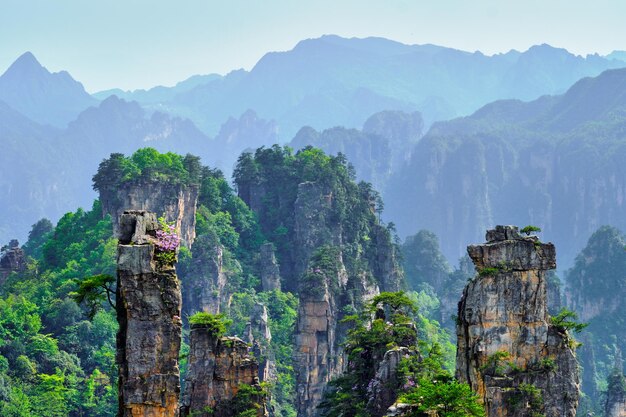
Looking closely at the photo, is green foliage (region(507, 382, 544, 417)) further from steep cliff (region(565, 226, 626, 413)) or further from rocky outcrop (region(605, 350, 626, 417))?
steep cliff (region(565, 226, 626, 413))

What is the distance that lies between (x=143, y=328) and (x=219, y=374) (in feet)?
69.1

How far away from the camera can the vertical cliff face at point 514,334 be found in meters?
40.9

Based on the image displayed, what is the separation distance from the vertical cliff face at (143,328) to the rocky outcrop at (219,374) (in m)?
20.0

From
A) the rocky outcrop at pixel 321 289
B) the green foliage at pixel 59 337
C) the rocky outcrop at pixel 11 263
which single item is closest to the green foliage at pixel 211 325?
the green foliage at pixel 59 337

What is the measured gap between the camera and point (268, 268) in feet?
315

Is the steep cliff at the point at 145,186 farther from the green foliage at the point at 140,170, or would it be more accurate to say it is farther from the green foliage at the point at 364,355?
the green foliage at the point at 364,355

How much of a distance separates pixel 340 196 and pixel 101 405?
3508 cm

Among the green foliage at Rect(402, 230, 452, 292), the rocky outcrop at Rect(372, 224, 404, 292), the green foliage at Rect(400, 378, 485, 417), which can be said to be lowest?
the green foliage at Rect(400, 378, 485, 417)

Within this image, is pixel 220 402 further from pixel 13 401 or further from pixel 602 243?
pixel 602 243

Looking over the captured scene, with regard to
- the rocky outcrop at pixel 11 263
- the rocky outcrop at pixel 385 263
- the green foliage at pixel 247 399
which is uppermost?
the rocky outcrop at pixel 385 263

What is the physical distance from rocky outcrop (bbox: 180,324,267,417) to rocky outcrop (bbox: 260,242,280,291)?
43933mm

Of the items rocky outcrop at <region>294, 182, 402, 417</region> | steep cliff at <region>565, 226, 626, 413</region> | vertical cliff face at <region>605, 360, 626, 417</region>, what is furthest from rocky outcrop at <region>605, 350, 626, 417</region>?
steep cliff at <region>565, 226, 626, 413</region>

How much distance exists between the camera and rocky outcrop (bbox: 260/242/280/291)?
315 ft

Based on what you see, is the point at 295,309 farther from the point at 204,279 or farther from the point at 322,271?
the point at 322,271
